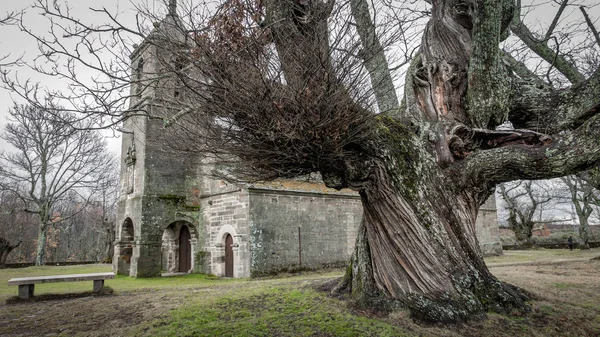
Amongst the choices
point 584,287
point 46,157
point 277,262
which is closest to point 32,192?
point 46,157

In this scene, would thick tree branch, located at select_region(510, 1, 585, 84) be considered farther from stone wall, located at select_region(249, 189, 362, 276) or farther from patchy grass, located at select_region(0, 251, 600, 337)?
stone wall, located at select_region(249, 189, 362, 276)

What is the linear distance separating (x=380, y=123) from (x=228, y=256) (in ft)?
32.5

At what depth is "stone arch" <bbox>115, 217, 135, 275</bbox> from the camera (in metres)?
14.3

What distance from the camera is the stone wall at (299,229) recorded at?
11672 millimetres

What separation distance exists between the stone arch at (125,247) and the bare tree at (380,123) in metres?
10.9

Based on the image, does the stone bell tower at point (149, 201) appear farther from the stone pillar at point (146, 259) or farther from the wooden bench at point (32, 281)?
the wooden bench at point (32, 281)

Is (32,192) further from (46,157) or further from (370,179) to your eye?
(370,179)

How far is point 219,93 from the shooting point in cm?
373

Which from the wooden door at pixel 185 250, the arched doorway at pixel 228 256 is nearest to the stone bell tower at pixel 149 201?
the wooden door at pixel 185 250

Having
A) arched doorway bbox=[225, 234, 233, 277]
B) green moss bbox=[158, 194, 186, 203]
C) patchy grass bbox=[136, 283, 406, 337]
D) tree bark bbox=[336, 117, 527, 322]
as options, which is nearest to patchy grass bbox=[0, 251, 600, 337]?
patchy grass bbox=[136, 283, 406, 337]

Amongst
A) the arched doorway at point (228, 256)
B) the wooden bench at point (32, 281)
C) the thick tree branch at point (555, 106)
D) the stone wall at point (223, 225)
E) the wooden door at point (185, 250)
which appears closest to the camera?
the thick tree branch at point (555, 106)

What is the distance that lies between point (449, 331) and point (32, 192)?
986 inches

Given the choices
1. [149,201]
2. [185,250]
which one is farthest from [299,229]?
[185,250]

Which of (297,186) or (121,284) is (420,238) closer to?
(297,186)
